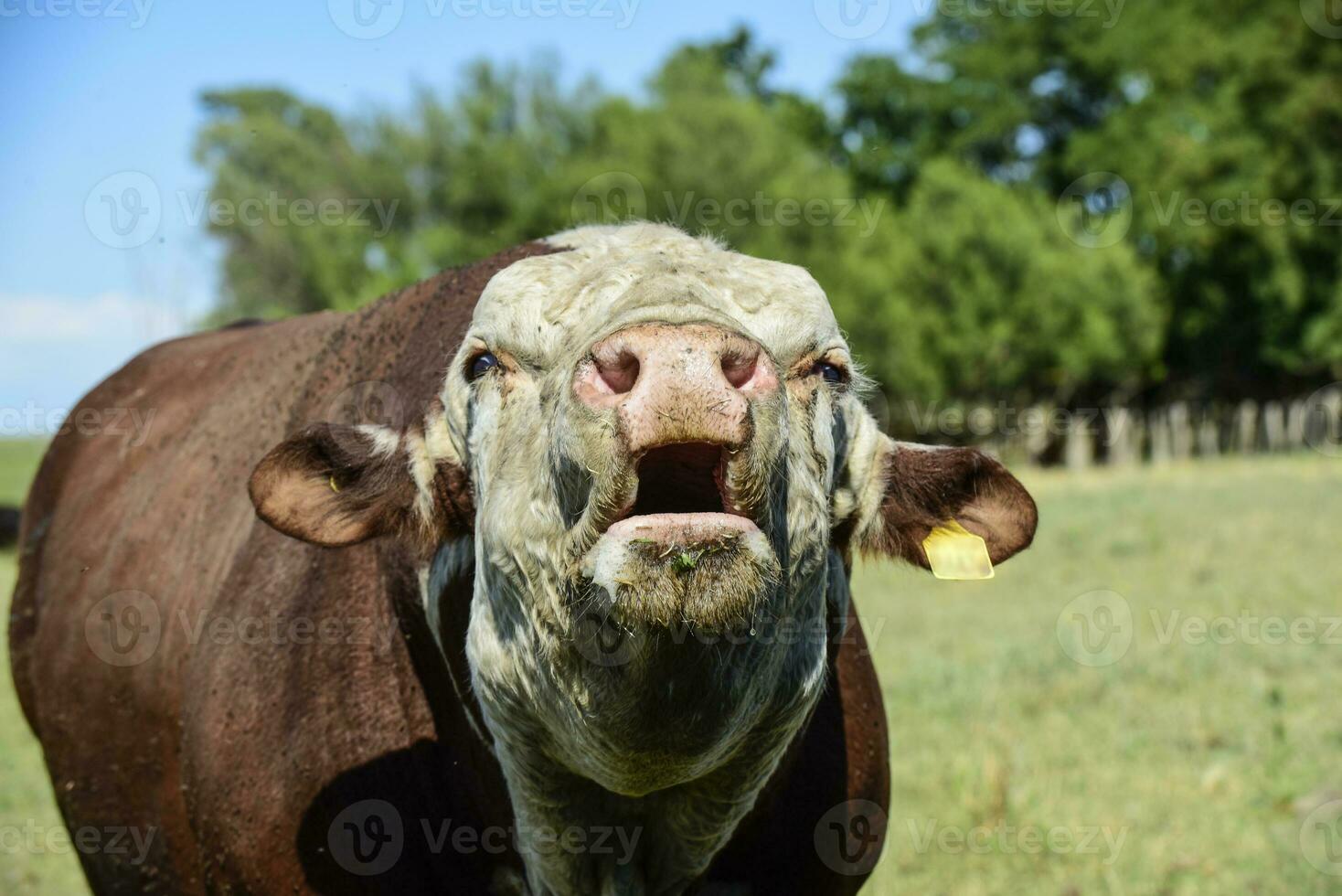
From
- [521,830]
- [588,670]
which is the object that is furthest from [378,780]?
[588,670]

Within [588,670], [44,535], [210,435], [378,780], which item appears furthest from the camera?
[44,535]

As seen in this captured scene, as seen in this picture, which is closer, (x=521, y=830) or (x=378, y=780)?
(x=521, y=830)

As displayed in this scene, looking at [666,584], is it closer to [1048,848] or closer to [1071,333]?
[1048,848]

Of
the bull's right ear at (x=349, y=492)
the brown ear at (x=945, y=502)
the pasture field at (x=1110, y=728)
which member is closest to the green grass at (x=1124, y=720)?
the pasture field at (x=1110, y=728)

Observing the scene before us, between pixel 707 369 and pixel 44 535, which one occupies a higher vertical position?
pixel 707 369

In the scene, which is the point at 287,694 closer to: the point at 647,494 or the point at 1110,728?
the point at 647,494

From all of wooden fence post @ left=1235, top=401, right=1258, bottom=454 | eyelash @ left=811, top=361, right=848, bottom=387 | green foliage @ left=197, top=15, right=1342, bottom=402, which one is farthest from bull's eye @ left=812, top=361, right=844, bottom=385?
wooden fence post @ left=1235, top=401, right=1258, bottom=454

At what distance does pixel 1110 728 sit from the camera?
7594 mm

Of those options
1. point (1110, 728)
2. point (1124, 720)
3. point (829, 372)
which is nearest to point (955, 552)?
point (829, 372)

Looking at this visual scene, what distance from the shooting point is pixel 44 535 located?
5.41 metres

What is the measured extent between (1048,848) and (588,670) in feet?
13.6

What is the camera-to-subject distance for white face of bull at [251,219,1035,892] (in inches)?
83.3

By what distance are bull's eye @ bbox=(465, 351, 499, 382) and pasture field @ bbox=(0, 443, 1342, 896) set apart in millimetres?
1089

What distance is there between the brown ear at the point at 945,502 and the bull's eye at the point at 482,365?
92 cm
